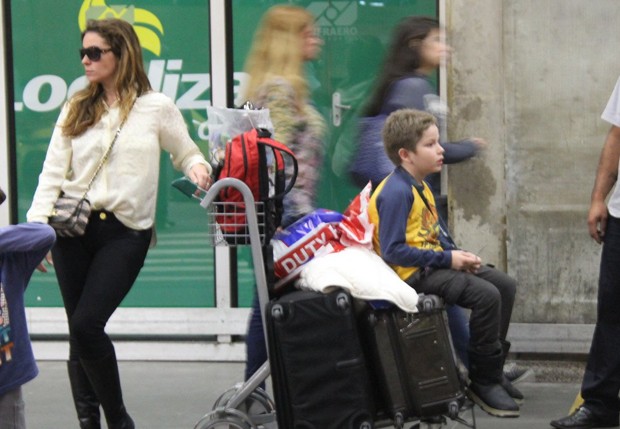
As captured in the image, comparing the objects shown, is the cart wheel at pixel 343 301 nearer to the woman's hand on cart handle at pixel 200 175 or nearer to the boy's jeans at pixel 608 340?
the woman's hand on cart handle at pixel 200 175

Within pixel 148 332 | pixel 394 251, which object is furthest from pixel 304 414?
pixel 148 332

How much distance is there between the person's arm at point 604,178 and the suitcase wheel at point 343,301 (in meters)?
1.62

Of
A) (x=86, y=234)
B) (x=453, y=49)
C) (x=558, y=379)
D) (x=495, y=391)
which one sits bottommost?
(x=558, y=379)

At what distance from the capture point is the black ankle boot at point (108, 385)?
5578 millimetres

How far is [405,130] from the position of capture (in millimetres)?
5277

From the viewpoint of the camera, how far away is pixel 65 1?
26.0ft

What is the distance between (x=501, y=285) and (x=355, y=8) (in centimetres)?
259

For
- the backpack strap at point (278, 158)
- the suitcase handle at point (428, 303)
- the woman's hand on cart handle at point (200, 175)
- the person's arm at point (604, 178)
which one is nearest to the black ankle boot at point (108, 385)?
the woman's hand on cart handle at point (200, 175)

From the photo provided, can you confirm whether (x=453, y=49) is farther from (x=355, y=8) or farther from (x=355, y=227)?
(x=355, y=227)

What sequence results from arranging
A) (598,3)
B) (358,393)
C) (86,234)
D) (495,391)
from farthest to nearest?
(598,3) → (86,234) → (495,391) → (358,393)

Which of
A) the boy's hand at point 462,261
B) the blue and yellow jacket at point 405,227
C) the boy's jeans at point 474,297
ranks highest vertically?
the blue and yellow jacket at point 405,227

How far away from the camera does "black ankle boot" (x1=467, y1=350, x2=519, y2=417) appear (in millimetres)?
5258

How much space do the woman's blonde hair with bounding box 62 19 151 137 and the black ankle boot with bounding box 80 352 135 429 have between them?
95cm

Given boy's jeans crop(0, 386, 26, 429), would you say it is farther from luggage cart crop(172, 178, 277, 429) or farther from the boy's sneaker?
the boy's sneaker
